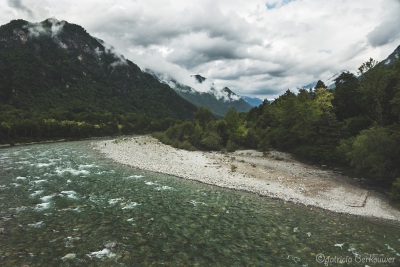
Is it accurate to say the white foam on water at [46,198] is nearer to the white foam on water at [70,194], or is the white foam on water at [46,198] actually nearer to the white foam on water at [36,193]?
the white foam on water at [70,194]

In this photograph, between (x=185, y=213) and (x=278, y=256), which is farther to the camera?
(x=185, y=213)

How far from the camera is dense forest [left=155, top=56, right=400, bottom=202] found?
29359mm

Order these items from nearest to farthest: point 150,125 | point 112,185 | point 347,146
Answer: point 112,185
point 347,146
point 150,125

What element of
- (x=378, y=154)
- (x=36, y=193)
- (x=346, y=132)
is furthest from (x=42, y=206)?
(x=346, y=132)

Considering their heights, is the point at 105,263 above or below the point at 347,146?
below

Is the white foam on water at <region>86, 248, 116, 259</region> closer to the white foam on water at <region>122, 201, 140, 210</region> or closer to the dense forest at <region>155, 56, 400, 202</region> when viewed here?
the white foam on water at <region>122, 201, 140, 210</region>

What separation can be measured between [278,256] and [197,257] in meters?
4.27

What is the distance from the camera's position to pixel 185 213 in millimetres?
20109

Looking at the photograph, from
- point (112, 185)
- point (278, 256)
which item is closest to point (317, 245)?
point (278, 256)

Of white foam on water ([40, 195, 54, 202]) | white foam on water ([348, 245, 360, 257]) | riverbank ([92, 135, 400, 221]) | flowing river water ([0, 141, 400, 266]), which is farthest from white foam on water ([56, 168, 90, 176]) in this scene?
white foam on water ([348, 245, 360, 257])

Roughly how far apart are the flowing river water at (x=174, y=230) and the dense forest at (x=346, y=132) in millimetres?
11934

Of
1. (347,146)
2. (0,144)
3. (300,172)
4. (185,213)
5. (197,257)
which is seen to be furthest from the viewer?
(0,144)

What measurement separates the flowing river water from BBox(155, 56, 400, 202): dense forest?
1193 cm

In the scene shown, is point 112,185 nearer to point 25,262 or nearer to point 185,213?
point 185,213
